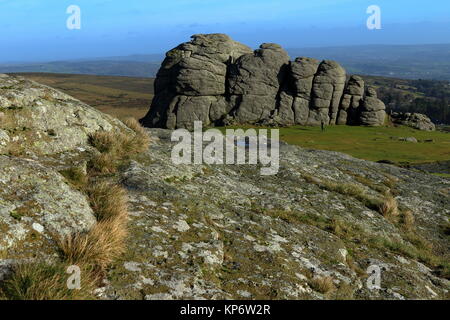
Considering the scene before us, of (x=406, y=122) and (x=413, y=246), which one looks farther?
(x=406, y=122)

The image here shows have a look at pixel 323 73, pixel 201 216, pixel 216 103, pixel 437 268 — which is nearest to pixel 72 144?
pixel 201 216

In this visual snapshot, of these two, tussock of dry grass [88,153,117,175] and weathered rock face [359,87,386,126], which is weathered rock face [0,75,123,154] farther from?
weathered rock face [359,87,386,126]

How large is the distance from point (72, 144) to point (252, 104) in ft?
283

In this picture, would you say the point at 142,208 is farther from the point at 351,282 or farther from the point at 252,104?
the point at 252,104

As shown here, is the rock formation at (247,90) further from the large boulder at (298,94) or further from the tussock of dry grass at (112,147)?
the tussock of dry grass at (112,147)

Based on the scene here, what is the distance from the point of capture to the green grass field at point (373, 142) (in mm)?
62562

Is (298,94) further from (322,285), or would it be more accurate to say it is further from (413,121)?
(322,285)

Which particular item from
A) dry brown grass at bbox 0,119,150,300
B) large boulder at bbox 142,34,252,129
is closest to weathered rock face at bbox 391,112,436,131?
large boulder at bbox 142,34,252,129

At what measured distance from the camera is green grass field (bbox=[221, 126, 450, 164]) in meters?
62.6

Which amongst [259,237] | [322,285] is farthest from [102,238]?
[322,285]

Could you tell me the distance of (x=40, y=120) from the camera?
10289mm

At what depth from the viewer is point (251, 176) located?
13102 millimetres

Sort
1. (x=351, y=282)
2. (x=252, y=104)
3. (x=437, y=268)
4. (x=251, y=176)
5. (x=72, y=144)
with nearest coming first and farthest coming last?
(x=351, y=282) < (x=437, y=268) < (x=72, y=144) < (x=251, y=176) < (x=252, y=104)

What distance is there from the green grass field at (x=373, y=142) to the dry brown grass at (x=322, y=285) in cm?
5529
